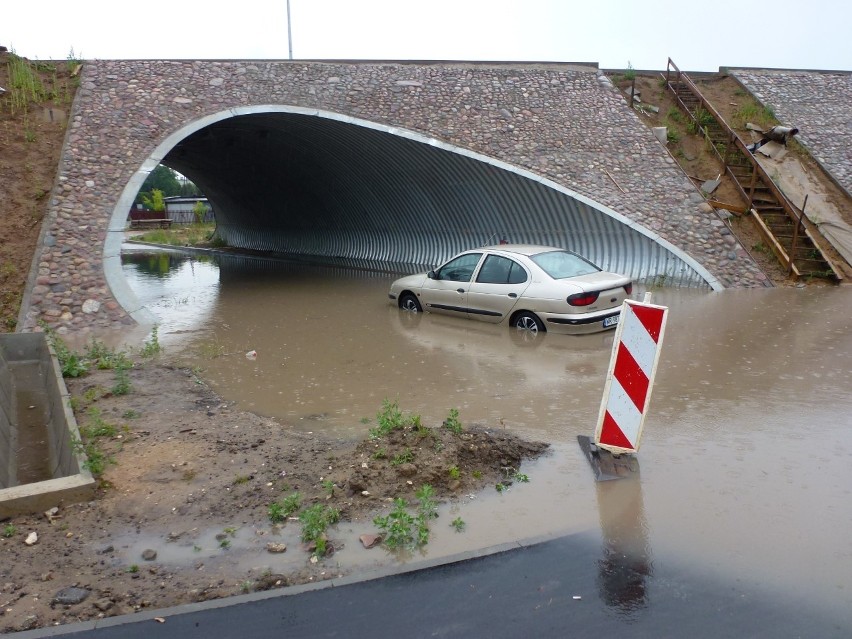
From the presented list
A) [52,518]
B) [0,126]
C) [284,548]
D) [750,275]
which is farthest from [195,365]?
[750,275]

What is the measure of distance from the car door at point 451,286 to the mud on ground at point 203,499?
527cm

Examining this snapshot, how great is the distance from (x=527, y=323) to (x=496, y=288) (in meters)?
0.74

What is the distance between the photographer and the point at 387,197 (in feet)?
66.8

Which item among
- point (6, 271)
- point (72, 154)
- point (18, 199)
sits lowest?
point (6, 271)

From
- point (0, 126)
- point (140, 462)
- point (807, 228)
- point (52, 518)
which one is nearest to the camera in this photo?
point (52, 518)

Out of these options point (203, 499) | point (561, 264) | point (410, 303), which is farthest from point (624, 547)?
point (410, 303)

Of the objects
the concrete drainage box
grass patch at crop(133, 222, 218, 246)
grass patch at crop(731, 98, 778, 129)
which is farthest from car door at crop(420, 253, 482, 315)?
grass patch at crop(133, 222, 218, 246)

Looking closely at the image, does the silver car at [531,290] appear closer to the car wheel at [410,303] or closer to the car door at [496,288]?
the car door at [496,288]

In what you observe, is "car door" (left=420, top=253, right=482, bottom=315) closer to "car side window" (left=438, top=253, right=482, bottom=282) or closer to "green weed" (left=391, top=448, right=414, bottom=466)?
"car side window" (left=438, top=253, right=482, bottom=282)

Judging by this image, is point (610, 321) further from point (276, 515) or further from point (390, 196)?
point (390, 196)

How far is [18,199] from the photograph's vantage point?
40.7 ft

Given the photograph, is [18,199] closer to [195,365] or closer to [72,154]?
[72,154]

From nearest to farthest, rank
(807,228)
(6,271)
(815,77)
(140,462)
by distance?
1. (140,462)
2. (6,271)
3. (807,228)
4. (815,77)

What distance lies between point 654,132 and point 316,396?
45.3ft
